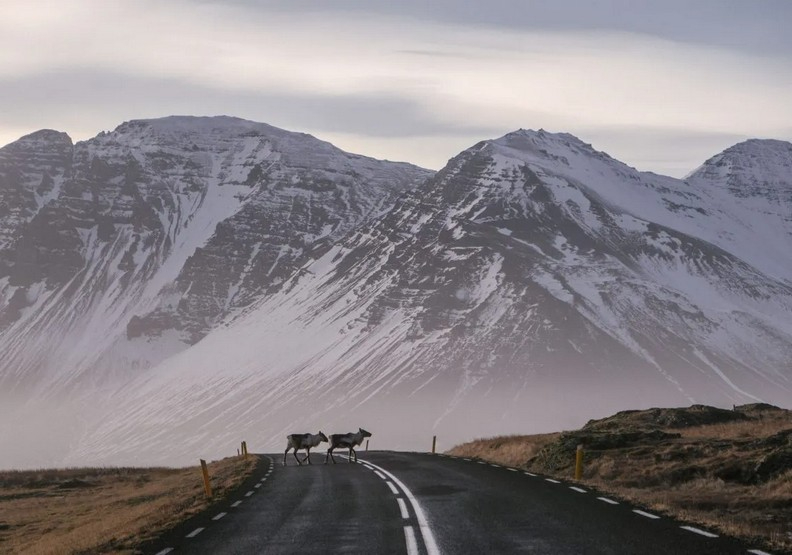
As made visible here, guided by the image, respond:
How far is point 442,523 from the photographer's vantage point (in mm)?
22469

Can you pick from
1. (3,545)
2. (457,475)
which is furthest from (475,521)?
(3,545)

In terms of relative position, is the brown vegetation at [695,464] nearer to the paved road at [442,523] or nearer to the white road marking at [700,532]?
the white road marking at [700,532]

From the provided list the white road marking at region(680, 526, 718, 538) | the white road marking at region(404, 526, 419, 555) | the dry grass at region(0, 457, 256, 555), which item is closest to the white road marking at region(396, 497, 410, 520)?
the white road marking at region(404, 526, 419, 555)

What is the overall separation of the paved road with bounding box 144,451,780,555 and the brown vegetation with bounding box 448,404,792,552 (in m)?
1.40

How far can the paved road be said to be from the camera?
61.7 ft

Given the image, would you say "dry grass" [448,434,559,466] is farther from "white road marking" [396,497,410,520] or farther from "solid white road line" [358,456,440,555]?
"white road marking" [396,497,410,520]

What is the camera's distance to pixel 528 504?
2581 centimetres

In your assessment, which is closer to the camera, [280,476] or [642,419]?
[280,476]

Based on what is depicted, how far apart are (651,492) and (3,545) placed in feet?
86.5

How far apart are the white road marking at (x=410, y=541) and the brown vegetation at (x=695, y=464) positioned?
5.88 m

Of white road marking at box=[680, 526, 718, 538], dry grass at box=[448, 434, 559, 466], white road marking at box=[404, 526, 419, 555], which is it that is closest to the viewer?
white road marking at box=[404, 526, 419, 555]

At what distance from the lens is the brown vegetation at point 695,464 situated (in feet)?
76.8

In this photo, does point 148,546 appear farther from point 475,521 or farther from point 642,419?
point 642,419

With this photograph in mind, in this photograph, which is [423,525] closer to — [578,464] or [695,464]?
[695,464]
